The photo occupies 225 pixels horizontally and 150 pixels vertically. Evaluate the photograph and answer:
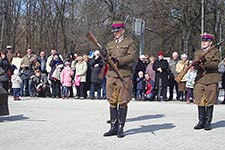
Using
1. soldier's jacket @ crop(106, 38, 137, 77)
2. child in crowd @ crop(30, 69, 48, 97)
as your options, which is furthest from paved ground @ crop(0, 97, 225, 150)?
child in crowd @ crop(30, 69, 48, 97)

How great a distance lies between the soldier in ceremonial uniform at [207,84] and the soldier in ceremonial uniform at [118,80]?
1.54 metres

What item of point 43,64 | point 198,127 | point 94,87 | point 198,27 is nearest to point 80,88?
point 94,87

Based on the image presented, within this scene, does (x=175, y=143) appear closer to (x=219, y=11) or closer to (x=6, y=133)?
(x=6, y=133)

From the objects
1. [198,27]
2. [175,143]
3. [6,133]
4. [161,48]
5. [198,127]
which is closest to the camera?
[175,143]

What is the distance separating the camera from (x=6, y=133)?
29.6 feet

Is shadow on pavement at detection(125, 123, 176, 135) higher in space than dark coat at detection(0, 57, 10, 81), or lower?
lower

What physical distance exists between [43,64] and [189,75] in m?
5.47

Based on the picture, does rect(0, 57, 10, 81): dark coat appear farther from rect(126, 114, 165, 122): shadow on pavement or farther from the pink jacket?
rect(126, 114, 165, 122): shadow on pavement

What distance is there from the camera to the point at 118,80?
28.5 ft

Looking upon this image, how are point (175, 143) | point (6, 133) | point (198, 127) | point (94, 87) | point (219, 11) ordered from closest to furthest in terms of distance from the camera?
point (175, 143) < point (6, 133) < point (198, 127) < point (94, 87) < point (219, 11)

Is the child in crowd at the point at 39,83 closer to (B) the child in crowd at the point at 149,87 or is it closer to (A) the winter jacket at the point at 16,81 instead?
(A) the winter jacket at the point at 16,81

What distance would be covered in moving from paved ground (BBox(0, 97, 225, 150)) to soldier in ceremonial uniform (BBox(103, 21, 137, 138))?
327 mm

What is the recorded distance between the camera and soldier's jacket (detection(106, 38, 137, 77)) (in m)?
8.61

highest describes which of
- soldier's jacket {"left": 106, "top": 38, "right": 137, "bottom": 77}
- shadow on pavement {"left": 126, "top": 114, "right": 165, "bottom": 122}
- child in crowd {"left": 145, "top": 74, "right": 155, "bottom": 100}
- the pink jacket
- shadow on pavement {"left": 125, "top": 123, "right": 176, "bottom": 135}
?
soldier's jacket {"left": 106, "top": 38, "right": 137, "bottom": 77}
